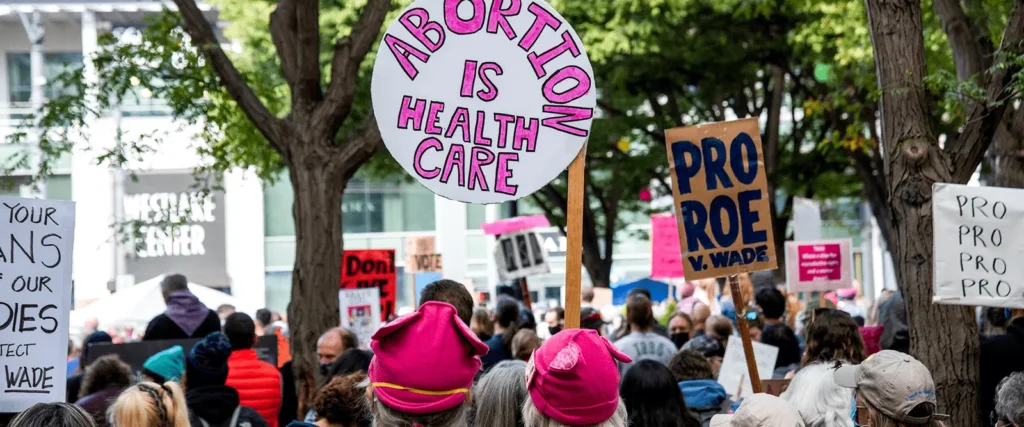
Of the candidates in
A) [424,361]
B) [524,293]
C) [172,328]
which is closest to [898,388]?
[424,361]

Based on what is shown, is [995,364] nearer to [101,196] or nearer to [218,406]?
[218,406]

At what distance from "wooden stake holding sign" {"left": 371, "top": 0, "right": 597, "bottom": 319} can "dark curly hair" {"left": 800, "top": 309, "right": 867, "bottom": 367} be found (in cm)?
183

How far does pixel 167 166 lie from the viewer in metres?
39.4

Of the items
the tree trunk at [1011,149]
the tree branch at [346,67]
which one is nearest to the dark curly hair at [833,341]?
the tree branch at [346,67]

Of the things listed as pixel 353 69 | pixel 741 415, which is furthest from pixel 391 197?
pixel 741 415

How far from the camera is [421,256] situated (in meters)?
21.4

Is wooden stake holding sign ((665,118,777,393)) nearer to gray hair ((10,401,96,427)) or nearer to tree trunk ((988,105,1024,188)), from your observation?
gray hair ((10,401,96,427))

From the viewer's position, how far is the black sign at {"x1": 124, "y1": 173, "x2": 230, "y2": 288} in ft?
76.0

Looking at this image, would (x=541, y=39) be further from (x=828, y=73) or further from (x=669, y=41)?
(x=669, y=41)

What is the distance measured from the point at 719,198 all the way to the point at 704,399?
1.15 metres

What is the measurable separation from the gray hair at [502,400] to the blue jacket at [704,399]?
6.77 feet

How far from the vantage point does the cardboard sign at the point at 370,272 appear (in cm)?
1356

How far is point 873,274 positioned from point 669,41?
27.4 meters

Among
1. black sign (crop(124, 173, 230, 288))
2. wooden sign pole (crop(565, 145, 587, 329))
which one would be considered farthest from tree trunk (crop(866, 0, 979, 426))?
black sign (crop(124, 173, 230, 288))
